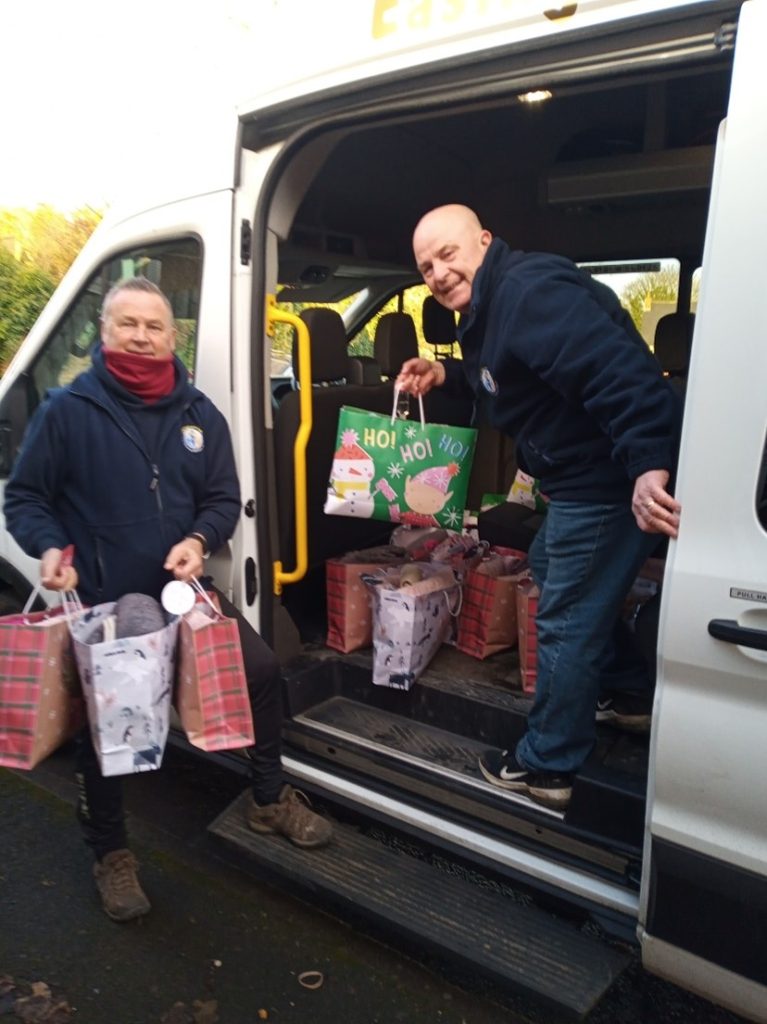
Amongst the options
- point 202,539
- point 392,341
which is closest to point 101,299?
point 202,539

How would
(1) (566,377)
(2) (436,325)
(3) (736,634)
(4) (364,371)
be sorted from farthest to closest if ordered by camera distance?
(2) (436,325), (4) (364,371), (1) (566,377), (3) (736,634)

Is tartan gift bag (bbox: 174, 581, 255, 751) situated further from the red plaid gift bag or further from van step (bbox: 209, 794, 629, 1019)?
the red plaid gift bag

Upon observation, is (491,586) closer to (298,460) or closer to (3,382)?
(298,460)

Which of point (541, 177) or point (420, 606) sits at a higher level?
point (541, 177)

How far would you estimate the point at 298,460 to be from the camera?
104 inches

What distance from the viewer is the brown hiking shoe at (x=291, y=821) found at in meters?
2.42

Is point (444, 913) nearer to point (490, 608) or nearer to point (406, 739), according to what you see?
point (406, 739)

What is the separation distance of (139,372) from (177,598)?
0.65 m

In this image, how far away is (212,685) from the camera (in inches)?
83.7

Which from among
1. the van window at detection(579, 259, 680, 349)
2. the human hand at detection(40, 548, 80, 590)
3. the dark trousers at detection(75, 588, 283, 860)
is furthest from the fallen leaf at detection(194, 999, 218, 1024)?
the van window at detection(579, 259, 680, 349)

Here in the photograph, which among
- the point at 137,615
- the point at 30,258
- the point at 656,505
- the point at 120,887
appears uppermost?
the point at 30,258

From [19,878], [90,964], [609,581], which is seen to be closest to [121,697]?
[90,964]

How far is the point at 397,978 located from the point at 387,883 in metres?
0.27

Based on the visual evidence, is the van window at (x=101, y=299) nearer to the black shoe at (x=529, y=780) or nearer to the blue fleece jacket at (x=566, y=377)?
the blue fleece jacket at (x=566, y=377)
